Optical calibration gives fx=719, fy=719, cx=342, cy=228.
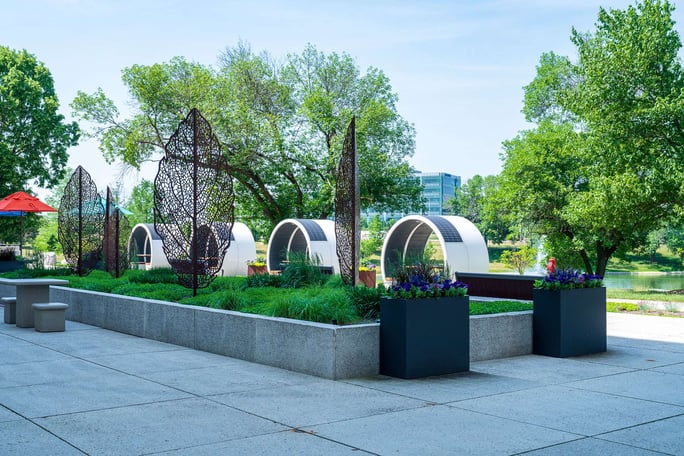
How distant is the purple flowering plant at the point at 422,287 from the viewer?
8.32m

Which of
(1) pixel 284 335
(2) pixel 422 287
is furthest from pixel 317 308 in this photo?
(2) pixel 422 287

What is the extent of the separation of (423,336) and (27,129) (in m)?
35.3

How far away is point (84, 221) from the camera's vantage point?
64.1ft

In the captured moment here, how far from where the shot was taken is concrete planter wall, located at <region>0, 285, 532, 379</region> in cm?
829

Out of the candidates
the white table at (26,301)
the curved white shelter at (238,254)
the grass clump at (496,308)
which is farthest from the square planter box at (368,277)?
the grass clump at (496,308)

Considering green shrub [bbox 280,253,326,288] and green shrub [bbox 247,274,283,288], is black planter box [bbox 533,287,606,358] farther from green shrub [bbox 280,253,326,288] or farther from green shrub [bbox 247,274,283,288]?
green shrub [bbox 247,274,283,288]

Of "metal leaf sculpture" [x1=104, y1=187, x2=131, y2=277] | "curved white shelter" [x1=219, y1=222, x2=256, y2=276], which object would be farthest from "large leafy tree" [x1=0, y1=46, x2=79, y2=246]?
"metal leaf sculpture" [x1=104, y1=187, x2=131, y2=277]

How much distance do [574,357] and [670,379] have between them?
1665 mm

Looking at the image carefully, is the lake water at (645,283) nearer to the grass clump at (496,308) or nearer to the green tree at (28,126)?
the grass clump at (496,308)

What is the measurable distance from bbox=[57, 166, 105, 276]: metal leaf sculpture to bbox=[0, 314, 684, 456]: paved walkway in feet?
31.3

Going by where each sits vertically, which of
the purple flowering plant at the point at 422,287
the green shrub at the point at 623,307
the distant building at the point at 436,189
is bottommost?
the green shrub at the point at 623,307

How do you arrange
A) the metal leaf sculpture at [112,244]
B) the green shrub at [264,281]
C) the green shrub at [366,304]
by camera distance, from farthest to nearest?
the metal leaf sculpture at [112,244], the green shrub at [264,281], the green shrub at [366,304]

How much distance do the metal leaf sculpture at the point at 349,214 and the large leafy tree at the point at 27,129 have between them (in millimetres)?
28203

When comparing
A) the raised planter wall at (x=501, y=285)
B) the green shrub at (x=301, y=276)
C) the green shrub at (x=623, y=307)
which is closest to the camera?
the green shrub at (x=301, y=276)
